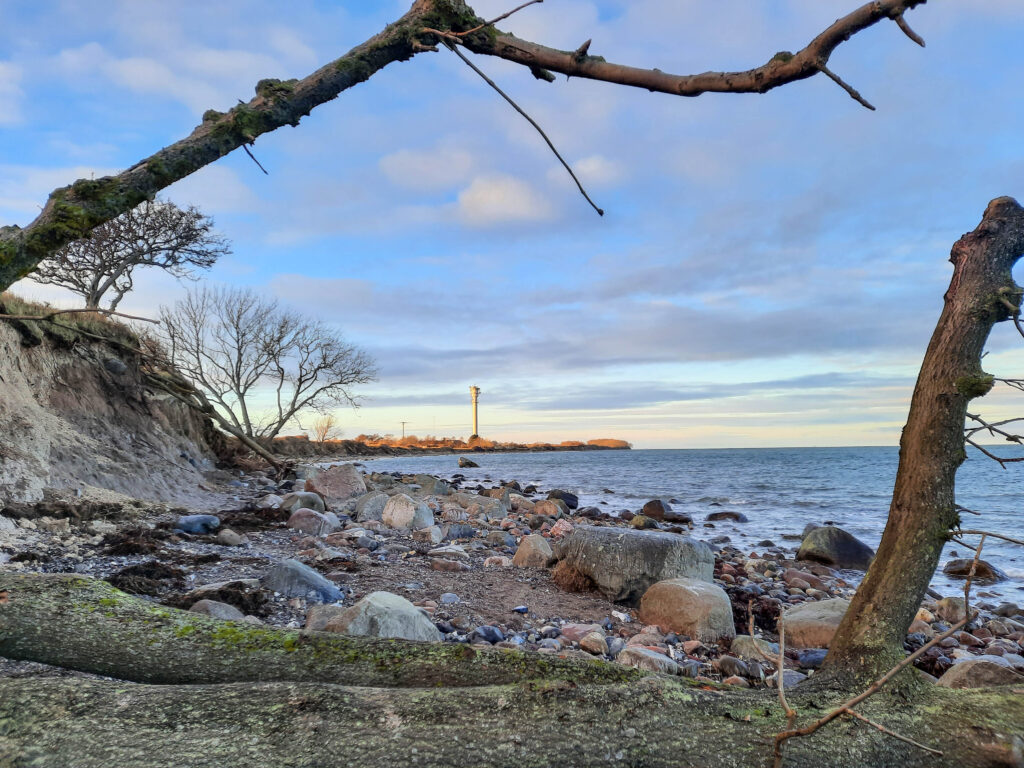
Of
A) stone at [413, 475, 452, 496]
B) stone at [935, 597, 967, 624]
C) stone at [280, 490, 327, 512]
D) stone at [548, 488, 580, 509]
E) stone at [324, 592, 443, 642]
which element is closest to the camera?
stone at [324, 592, 443, 642]

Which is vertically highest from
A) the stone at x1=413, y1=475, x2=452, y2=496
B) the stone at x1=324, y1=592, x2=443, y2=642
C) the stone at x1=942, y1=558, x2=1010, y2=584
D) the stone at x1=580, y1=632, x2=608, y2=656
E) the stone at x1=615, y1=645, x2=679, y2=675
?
the stone at x1=324, y1=592, x2=443, y2=642

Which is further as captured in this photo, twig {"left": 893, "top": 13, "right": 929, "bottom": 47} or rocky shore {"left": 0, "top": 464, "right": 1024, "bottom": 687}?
rocky shore {"left": 0, "top": 464, "right": 1024, "bottom": 687}

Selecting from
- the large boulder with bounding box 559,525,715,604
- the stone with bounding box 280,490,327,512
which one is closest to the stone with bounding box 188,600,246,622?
the large boulder with bounding box 559,525,715,604

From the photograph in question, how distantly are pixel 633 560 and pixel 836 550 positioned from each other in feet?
21.0

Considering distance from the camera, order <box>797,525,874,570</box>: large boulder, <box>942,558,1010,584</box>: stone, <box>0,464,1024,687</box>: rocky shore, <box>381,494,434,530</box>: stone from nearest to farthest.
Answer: <box>0,464,1024,687</box>: rocky shore < <box>942,558,1010,584</box>: stone < <box>381,494,434,530</box>: stone < <box>797,525,874,570</box>: large boulder

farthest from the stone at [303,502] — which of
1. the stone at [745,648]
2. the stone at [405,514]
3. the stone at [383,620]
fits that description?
the stone at [745,648]

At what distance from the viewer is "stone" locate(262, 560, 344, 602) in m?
5.45

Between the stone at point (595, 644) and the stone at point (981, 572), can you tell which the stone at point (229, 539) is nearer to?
the stone at point (595, 644)

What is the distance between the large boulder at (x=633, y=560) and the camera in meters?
6.74

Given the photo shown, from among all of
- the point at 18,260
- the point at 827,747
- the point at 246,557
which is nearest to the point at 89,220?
the point at 18,260

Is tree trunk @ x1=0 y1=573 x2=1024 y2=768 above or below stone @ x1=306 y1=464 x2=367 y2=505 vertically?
above

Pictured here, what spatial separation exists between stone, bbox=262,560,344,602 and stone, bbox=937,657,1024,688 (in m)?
Result: 4.97

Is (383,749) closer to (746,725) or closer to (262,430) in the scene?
(746,725)

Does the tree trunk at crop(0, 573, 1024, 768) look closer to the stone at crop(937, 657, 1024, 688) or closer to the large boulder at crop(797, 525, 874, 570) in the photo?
the stone at crop(937, 657, 1024, 688)
